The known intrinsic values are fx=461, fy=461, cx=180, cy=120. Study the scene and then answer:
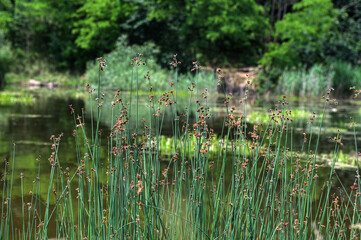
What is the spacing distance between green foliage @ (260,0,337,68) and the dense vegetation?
0.14 ft

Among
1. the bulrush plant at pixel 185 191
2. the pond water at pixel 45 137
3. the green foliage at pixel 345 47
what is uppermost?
the green foliage at pixel 345 47

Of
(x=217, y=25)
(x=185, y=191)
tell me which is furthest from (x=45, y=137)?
(x=217, y=25)

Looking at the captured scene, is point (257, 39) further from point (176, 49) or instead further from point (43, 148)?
point (43, 148)

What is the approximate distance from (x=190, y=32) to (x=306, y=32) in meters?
5.64

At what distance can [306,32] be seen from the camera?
19.6 m

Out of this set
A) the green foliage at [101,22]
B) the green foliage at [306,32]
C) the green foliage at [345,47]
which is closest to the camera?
the green foliage at [345,47]

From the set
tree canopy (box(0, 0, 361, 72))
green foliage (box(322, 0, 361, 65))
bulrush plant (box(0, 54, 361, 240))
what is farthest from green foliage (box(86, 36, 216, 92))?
bulrush plant (box(0, 54, 361, 240))

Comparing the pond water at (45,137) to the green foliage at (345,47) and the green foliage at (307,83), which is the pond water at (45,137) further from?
the green foliage at (345,47)

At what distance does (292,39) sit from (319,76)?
5.34 metres

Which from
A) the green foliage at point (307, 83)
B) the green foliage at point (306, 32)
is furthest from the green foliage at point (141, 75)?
the green foliage at point (306, 32)

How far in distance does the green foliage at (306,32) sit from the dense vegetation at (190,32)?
0.04 metres

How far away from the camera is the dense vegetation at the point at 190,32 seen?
19844 mm

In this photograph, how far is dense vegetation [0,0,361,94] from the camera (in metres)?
19.8

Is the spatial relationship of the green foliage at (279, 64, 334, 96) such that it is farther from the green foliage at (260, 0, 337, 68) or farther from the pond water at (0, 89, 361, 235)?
the green foliage at (260, 0, 337, 68)
